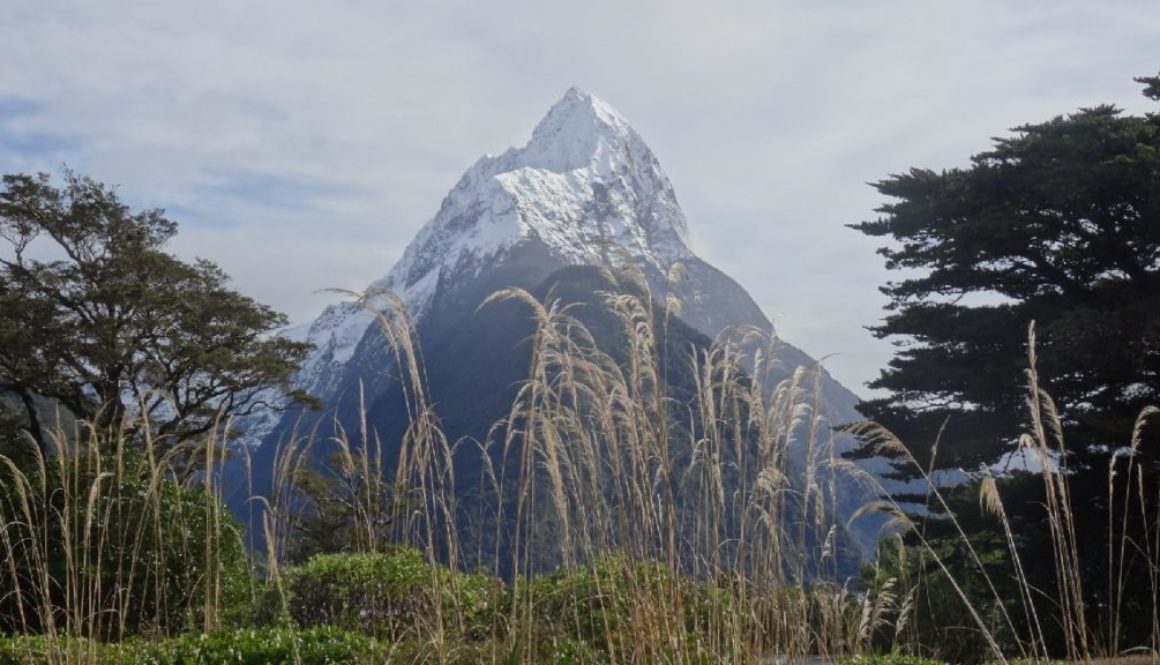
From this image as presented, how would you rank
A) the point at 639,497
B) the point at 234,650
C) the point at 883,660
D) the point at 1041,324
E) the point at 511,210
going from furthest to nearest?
the point at 511,210 < the point at 1041,324 < the point at 883,660 < the point at 234,650 < the point at 639,497

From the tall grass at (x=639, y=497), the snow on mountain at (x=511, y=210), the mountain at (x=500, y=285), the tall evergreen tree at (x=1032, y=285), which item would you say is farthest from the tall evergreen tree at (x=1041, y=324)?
the snow on mountain at (x=511, y=210)

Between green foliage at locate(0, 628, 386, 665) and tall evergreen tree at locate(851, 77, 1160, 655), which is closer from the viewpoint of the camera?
green foliage at locate(0, 628, 386, 665)

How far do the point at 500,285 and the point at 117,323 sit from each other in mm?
103137

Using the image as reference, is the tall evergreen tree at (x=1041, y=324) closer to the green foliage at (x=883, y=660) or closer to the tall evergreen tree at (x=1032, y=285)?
the tall evergreen tree at (x=1032, y=285)

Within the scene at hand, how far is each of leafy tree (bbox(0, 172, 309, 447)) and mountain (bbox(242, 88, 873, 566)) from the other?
19.9ft

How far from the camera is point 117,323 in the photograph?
64.4 feet

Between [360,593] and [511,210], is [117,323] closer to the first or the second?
[360,593]

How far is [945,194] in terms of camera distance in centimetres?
2059

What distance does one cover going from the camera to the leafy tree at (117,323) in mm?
19188

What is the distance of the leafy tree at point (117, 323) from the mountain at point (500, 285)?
6065 mm

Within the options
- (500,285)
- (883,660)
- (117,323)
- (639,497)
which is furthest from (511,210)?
(639,497)

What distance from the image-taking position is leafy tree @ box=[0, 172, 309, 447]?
63.0 ft

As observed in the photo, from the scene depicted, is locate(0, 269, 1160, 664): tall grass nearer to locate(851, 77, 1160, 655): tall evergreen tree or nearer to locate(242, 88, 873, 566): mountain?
locate(242, 88, 873, 566): mountain

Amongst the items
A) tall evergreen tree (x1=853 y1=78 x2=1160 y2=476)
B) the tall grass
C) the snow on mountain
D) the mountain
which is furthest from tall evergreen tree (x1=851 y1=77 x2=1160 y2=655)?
the snow on mountain
